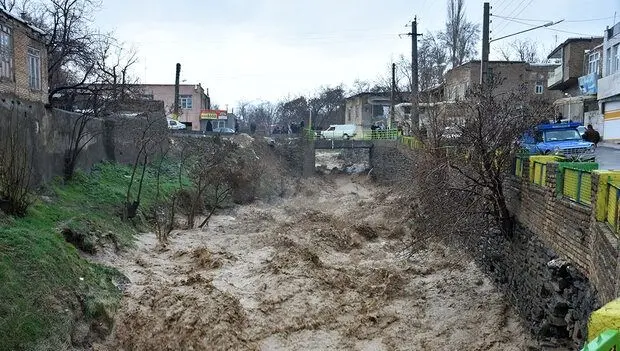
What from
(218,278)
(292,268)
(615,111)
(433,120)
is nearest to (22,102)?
(218,278)

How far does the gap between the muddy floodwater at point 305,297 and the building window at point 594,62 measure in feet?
69.9

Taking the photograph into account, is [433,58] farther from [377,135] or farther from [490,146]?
[490,146]

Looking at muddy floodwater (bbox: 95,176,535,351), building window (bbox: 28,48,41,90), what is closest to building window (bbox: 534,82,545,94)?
muddy floodwater (bbox: 95,176,535,351)

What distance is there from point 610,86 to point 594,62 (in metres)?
6.24

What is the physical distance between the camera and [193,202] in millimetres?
25781

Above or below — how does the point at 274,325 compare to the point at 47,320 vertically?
below

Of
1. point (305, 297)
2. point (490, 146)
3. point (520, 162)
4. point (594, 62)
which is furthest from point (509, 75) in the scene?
point (305, 297)

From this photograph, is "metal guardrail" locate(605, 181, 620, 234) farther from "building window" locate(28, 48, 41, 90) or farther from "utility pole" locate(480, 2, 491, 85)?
"building window" locate(28, 48, 41, 90)

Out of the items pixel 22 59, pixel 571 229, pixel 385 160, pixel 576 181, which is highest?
pixel 22 59

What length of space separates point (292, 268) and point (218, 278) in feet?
7.94

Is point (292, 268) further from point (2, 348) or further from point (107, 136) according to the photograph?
point (107, 136)

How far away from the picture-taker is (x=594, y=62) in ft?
117

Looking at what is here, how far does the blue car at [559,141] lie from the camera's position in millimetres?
17484

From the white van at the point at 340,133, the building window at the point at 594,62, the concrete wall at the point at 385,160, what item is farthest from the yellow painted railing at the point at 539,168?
the white van at the point at 340,133
